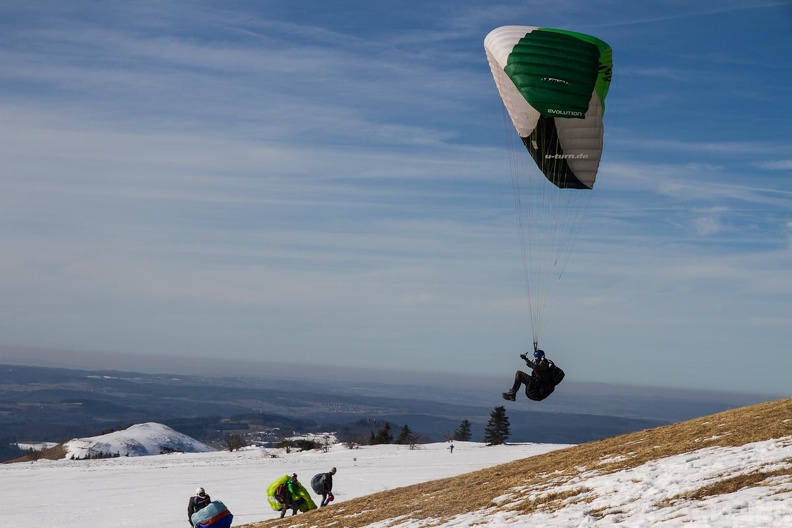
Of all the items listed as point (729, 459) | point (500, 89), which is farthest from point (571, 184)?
point (729, 459)

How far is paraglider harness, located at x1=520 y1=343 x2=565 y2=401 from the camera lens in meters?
17.7

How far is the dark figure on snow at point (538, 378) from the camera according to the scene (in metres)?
17.8

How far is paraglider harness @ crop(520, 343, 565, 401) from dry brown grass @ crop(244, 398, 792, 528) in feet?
5.35

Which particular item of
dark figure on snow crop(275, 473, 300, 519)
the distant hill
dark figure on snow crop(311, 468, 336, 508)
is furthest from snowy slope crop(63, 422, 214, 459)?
dark figure on snow crop(275, 473, 300, 519)

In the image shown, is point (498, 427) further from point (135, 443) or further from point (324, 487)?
point (135, 443)

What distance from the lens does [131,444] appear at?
516 feet

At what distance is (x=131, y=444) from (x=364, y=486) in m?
140

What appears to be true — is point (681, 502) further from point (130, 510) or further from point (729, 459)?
point (130, 510)

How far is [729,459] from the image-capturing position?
13.0 meters

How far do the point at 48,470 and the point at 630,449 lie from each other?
1454 inches

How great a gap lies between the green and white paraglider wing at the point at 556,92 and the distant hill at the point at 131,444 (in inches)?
4733

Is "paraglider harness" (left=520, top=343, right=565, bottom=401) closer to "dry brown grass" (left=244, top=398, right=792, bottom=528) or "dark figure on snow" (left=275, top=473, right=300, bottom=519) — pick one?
"dry brown grass" (left=244, top=398, right=792, bottom=528)

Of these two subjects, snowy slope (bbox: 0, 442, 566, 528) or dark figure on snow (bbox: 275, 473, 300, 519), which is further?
snowy slope (bbox: 0, 442, 566, 528)

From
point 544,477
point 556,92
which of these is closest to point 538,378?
point 544,477
